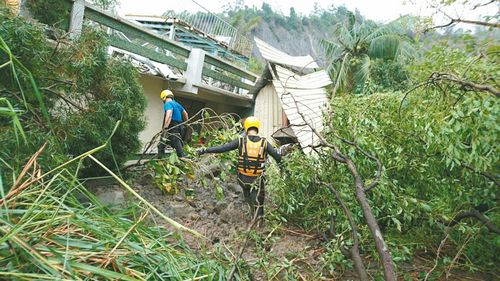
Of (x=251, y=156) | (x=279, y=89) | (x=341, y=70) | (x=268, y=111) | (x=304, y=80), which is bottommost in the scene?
(x=251, y=156)

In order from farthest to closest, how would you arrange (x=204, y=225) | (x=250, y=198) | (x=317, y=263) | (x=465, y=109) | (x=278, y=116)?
(x=278, y=116), (x=250, y=198), (x=204, y=225), (x=317, y=263), (x=465, y=109)

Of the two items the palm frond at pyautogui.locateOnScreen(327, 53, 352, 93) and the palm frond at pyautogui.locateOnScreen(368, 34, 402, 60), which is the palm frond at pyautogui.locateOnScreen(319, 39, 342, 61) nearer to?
the palm frond at pyautogui.locateOnScreen(327, 53, 352, 93)

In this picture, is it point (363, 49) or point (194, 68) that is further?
point (363, 49)

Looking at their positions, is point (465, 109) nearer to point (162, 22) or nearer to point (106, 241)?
point (106, 241)

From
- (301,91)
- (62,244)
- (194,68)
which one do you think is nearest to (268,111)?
(301,91)

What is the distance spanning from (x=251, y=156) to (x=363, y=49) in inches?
452

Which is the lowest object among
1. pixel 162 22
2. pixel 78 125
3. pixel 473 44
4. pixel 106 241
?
pixel 106 241

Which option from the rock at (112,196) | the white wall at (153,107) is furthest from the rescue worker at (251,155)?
the white wall at (153,107)

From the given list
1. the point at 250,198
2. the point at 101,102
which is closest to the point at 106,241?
the point at 101,102

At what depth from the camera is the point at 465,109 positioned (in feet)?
8.73

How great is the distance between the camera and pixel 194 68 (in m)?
8.18

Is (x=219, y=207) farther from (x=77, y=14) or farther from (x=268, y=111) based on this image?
(x=268, y=111)

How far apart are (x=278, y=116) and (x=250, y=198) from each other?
567 centimetres

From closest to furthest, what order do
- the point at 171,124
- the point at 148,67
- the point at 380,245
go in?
the point at 380,245 → the point at 171,124 → the point at 148,67
